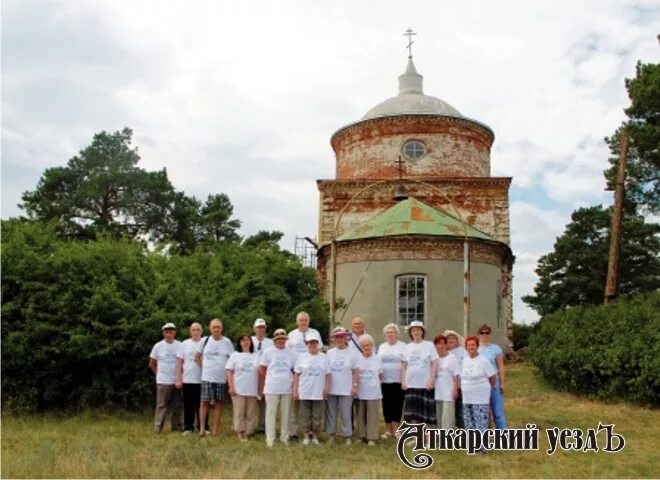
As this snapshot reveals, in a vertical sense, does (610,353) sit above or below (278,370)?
above

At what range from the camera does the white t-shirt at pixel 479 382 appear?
27.1ft

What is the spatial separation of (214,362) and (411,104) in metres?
21.4

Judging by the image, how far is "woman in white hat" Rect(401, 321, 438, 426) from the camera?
8.84m

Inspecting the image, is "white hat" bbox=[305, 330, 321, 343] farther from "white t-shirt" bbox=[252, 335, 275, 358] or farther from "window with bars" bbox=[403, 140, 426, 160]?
"window with bars" bbox=[403, 140, 426, 160]

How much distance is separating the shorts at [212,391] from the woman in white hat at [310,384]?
107cm

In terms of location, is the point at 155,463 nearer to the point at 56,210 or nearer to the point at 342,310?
the point at 342,310

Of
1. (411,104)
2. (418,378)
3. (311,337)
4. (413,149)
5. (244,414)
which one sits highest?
(411,104)

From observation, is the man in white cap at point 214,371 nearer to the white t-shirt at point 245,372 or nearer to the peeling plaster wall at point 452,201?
the white t-shirt at point 245,372

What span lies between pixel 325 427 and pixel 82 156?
25.8 m

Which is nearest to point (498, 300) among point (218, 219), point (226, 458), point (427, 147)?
point (427, 147)

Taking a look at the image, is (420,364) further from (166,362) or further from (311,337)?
(166,362)

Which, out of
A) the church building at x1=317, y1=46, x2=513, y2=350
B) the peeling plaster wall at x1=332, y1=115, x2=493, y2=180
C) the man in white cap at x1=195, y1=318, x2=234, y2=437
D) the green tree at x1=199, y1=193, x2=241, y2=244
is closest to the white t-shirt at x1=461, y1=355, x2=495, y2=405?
the man in white cap at x1=195, y1=318, x2=234, y2=437

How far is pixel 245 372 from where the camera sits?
9000 millimetres

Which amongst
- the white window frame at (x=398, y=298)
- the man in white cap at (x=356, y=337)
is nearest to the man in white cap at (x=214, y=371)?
the man in white cap at (x=356, y=337)
